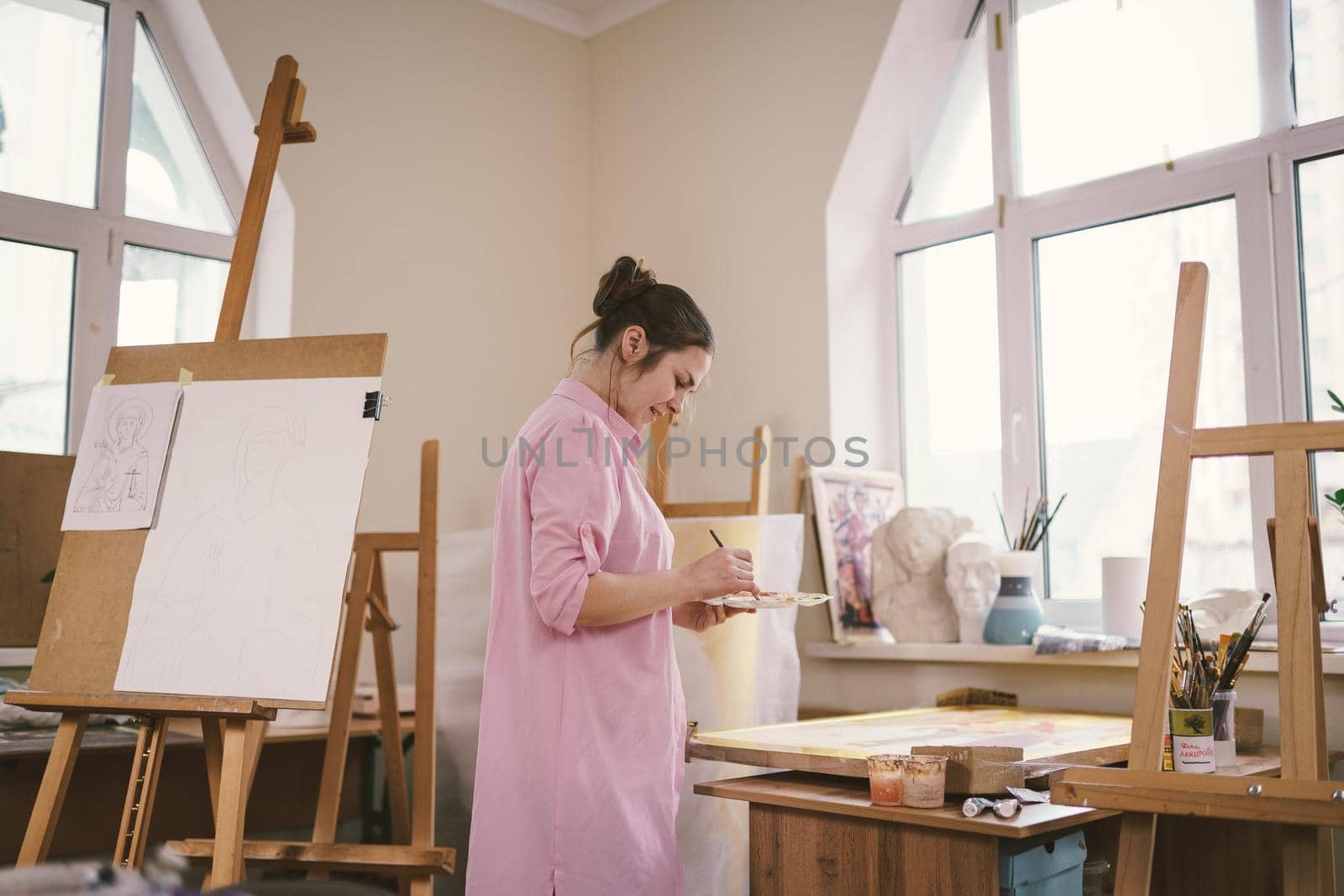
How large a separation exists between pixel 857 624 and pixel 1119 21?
5.29ft

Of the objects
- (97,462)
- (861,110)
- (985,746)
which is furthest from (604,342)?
(861,110)

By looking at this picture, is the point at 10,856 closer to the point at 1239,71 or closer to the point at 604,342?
the point at 604,342

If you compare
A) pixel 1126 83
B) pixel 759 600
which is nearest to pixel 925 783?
pixel 759 600

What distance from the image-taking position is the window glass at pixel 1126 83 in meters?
2.56

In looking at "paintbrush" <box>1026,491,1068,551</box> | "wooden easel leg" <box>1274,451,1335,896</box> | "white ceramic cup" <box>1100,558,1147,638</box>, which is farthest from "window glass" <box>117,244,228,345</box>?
"wooden easel leg" <box>1274,451,1335,896</box>

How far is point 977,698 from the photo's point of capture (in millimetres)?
2480

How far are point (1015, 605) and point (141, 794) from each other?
1.80 meters

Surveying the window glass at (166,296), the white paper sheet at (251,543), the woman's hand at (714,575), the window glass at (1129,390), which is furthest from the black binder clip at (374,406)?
the window glass at (1129,390)

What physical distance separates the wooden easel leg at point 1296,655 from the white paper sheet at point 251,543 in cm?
136

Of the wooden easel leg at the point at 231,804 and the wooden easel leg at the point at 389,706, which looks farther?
the wooden easel leg at the point at 389,706

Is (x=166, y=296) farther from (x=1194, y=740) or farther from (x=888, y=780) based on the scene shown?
(x=1194, y=740)

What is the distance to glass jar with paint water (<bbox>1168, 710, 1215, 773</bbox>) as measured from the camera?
1593 mm

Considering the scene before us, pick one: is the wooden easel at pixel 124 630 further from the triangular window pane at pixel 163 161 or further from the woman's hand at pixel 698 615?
the triangular window pane at pixel 163 161

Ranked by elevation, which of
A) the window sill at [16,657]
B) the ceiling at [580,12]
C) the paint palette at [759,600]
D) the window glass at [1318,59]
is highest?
the ceiling at [580,12]
